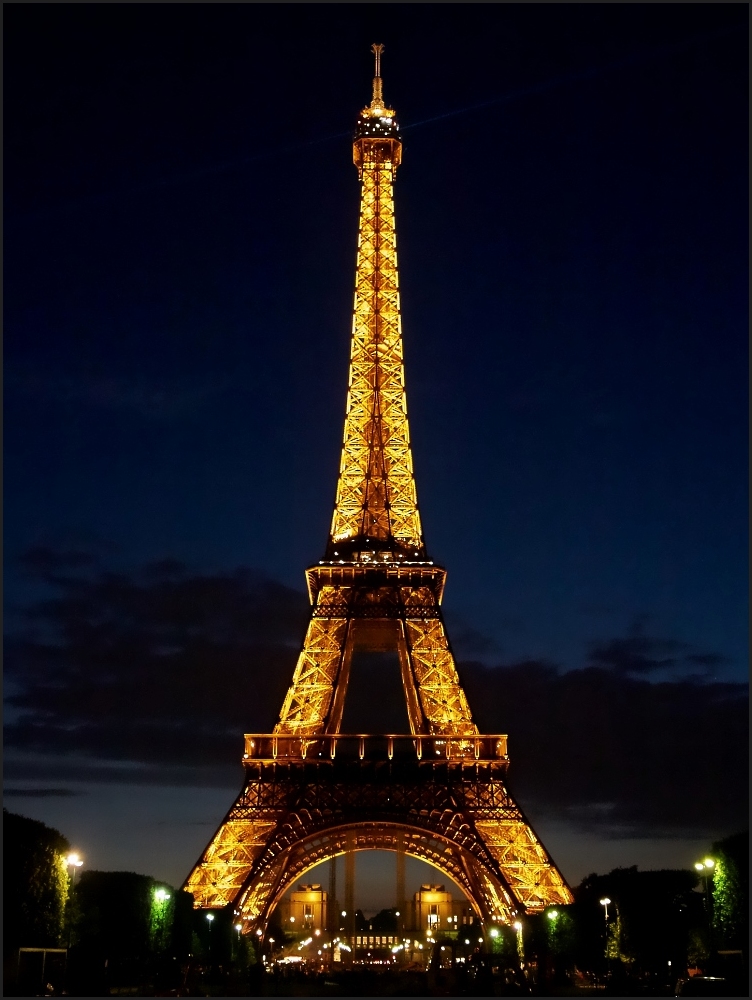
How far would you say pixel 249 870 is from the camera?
192 ft

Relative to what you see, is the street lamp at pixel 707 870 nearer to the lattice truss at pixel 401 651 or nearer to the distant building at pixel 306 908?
the lattice truss at pixel 401 651

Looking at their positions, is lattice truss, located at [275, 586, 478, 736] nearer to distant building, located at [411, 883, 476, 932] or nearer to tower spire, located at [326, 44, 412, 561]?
tower spire, located at [326, 44, 412, 561]

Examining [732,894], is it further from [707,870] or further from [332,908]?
[332,908]

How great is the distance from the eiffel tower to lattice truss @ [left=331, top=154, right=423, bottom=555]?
0.27 ft

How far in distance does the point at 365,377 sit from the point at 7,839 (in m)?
40.1

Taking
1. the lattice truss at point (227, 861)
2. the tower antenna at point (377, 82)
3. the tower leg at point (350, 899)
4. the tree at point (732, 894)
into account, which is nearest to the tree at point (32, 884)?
the lattice truss at point (227, 861)

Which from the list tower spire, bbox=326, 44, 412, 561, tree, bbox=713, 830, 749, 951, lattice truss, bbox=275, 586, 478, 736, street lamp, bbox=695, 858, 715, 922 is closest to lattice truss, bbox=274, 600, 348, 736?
lattice truss, bbox=275, 586, 478, 736

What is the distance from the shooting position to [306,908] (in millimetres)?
170375

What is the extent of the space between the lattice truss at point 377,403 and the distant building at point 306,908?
4222 inches

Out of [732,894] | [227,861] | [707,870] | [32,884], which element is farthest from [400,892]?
[32,884]

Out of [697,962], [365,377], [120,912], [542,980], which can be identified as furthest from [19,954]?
[365,377]

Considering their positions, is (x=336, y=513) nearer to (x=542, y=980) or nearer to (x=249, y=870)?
(x=249, y=870)

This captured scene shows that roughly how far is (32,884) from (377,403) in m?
39.1

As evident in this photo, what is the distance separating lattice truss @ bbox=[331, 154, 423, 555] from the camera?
70250 mm
